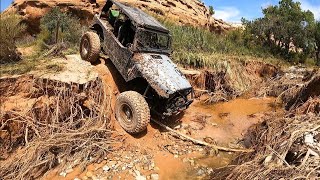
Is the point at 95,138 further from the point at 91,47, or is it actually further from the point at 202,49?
the point at 202,49

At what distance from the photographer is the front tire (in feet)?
20.3

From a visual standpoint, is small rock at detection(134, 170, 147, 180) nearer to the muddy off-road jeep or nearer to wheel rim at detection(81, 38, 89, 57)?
the muddy off-road jeep

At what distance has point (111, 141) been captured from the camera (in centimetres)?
624

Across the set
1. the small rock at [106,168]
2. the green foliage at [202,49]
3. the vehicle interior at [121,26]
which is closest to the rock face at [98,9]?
the green foliage at [202,49]

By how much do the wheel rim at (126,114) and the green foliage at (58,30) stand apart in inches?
227

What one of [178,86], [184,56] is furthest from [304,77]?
[178,86]

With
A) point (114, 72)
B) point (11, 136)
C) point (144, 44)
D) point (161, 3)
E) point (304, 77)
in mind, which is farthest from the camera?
point (161, 3)

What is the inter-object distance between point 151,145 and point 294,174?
3.07 meters

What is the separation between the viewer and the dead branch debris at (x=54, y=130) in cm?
560

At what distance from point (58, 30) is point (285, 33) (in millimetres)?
11555

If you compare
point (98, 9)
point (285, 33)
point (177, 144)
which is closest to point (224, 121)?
point (177, 144)

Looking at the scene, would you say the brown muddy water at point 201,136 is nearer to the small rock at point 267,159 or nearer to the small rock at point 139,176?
the small rock at point 139,176

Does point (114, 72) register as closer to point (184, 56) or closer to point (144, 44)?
point (144, 44)

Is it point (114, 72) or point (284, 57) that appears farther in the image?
point (284, 57)
